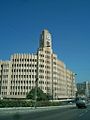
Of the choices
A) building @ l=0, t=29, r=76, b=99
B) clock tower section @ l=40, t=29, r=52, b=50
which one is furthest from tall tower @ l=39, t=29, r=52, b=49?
building @ l=0, t=29, r=76, b=99

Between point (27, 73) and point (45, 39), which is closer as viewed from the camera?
point (27, 73)

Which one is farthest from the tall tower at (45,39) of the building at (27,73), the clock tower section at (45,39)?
the building at (27,73)

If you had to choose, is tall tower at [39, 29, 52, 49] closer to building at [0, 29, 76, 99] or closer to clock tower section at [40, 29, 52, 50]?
clock tower section at [40, 29, 52, 50]

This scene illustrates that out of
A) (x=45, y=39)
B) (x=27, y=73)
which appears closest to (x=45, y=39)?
(x=45, y=39)

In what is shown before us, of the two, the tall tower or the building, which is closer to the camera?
the building

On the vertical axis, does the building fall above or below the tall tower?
below

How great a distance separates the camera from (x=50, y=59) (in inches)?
6068

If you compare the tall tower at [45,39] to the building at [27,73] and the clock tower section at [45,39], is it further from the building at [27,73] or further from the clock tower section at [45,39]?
the building at [27,73]

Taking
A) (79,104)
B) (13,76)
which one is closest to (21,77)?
(13,76)

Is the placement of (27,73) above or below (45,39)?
below

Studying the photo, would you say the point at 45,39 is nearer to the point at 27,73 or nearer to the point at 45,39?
the point at 45,39

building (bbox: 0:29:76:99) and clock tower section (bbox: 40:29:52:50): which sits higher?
clock tower section (bbox: 40:29:52:50)

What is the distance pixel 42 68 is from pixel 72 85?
→ 56980 mm

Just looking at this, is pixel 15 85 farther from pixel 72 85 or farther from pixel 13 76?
pixel 72 85
